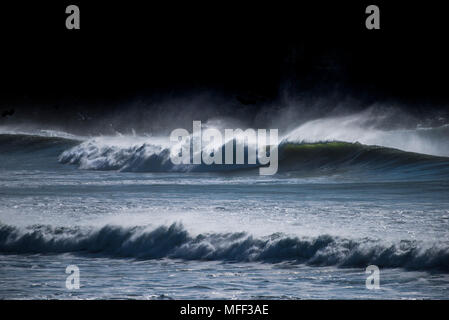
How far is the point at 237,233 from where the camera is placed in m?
7.93

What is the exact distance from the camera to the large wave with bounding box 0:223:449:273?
22.4 ft

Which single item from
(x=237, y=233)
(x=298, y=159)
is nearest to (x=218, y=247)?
(x=237, y=233)

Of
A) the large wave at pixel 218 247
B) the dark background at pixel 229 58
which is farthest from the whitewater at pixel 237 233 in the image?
the dark background at pixel 229 58

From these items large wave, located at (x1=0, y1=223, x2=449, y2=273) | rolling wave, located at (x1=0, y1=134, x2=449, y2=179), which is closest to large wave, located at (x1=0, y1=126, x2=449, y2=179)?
rolling wave, located at (x1=0, y1=134, x2=449, y2=179)

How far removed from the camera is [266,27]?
4006 cm

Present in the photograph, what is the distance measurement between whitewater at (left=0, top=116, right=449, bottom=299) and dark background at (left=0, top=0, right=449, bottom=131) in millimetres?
18630

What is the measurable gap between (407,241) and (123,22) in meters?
35.7

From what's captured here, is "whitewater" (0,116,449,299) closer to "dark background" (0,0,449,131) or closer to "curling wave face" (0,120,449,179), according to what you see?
"curling wave face" (0,120,449,179)

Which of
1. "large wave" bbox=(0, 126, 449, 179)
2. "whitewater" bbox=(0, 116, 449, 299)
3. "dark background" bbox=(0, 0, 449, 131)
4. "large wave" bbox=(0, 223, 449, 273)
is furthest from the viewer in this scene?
"dark background" bbox=(0, 0, 449, 131)

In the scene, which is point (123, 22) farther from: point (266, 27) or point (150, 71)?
point (266, 27)

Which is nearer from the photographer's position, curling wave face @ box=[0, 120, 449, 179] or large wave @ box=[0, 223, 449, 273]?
large wave @ box=[0, 223, 449, 273]

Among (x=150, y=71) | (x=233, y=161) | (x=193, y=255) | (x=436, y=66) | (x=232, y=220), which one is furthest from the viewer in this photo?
(x=150, y=71)

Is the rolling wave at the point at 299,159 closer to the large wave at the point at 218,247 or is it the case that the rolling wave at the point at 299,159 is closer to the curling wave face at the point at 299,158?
the curling wave face at the point at 299,158
